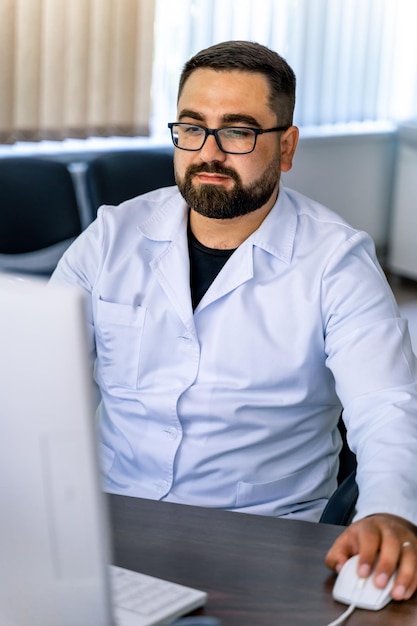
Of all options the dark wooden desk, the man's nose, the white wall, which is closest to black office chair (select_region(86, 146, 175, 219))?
the man's nose

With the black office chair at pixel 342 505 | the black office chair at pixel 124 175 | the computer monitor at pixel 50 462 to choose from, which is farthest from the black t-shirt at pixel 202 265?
the black office chair at pixel 124 175

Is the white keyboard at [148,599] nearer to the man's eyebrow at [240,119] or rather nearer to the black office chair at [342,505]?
the black office chair at [342,505]

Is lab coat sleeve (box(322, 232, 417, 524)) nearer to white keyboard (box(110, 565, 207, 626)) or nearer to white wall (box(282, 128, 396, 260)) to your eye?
white keyboard (box(110, 565, 207, 626))

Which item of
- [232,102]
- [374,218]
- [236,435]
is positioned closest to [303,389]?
[236,435]

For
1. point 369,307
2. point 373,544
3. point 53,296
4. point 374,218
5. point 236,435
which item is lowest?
point 374,218

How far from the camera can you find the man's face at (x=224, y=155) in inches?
72.2

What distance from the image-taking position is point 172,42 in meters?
4.66

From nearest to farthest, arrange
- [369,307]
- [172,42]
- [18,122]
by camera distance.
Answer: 1. [369,307]
2. [18,122]
3. [172,42]

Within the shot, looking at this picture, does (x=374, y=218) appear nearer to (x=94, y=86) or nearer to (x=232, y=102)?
(x=94, y=86)

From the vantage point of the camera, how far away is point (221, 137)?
6.04 feet

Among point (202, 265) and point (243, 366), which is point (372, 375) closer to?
point (243, 366)

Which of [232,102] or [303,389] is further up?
[232,102]

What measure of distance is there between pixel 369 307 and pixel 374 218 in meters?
4.47

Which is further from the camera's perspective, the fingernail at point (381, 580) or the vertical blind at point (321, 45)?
the vertical blind at point (321, 45)
